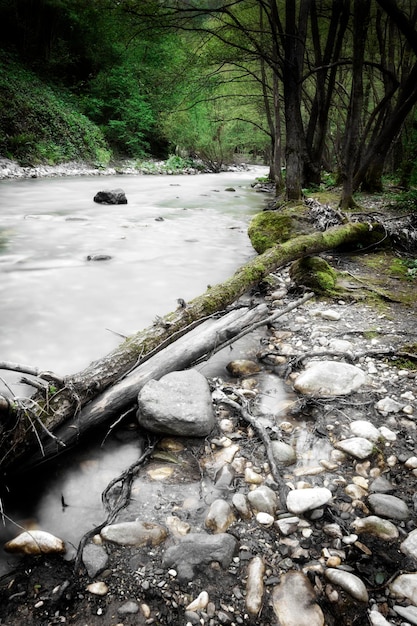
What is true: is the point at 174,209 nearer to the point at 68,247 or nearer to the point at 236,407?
the point at 68,247

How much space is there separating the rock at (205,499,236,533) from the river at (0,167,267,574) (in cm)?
65

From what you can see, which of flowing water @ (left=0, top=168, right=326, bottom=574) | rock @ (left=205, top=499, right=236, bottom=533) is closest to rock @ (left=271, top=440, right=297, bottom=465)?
flowing water @ (left=0, top=168, right=326, bottom=574)

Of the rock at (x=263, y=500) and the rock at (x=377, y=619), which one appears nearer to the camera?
the rock at (x=377, y=619)

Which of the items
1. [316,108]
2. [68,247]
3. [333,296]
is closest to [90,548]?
[333,296]

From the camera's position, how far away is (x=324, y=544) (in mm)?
1872

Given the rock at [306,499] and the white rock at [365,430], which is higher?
the white rock at [365,430]

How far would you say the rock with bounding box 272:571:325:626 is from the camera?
1.55m

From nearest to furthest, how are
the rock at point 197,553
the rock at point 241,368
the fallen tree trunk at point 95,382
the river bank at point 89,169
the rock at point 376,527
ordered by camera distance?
the rock at point 197,553 < the rock at point 376,527 < the fallen tree trunk at point 95,382 < the rock at point 241,368 < the river bank at point 89,169

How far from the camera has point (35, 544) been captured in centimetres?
188

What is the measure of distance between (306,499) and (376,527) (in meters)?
0.37

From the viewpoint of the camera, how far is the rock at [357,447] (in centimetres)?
241

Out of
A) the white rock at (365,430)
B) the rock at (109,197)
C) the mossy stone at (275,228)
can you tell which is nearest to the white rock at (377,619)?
the white rock at (365,430)

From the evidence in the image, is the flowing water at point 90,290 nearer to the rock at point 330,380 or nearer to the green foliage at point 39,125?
the rock at point 330,380

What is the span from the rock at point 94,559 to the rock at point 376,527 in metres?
1.32
